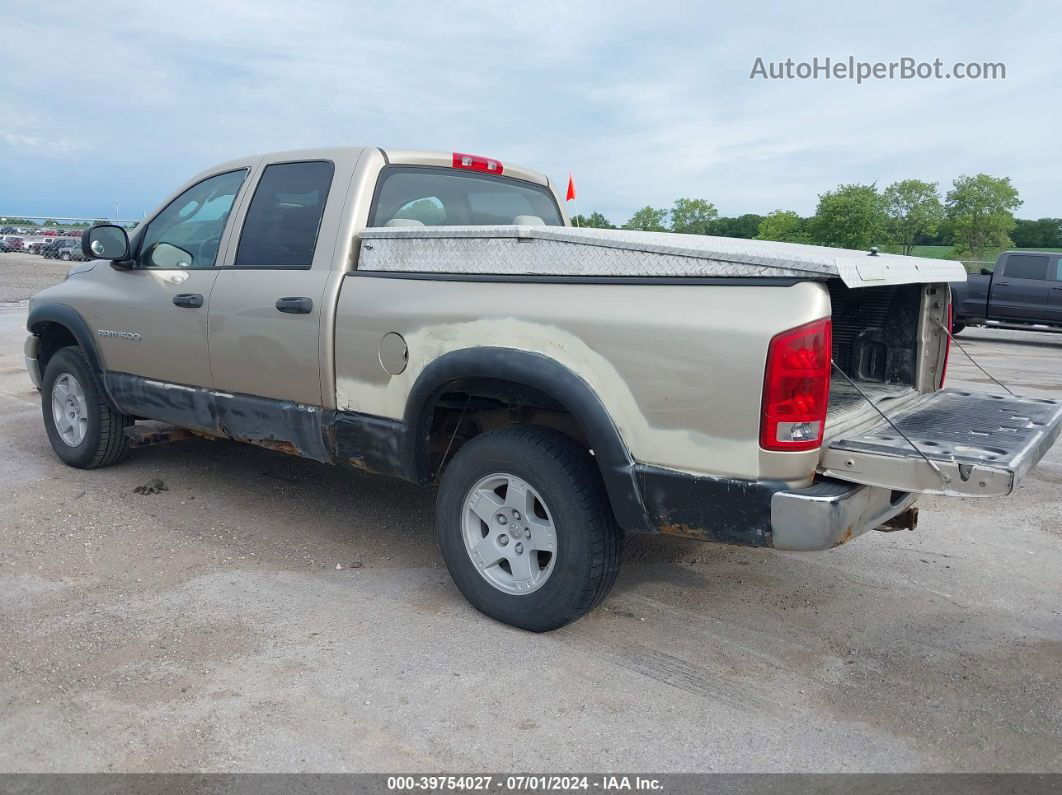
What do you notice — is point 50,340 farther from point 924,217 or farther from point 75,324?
point 924,217

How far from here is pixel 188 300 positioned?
186 inches

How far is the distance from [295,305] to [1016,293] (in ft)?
50.7

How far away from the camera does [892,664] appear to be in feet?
11.1

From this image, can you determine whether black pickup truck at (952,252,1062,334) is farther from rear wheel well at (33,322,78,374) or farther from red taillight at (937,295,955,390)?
rear wheel well at (33,322,78,374)

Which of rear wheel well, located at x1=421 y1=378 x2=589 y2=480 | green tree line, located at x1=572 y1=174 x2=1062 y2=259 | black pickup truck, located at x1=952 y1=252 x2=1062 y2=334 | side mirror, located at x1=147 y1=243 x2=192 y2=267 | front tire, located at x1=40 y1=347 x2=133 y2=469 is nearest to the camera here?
rear wheel well, located at x1=421 y1=378 x2=589 y2=480

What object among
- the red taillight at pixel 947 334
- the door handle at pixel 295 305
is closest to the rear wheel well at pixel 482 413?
the door handle at pixel 295 305

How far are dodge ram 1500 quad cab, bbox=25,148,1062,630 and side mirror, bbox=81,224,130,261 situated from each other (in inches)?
0.5

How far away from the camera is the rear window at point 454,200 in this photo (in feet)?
14.3

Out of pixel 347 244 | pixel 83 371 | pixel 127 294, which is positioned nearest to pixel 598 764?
pixel 347 244

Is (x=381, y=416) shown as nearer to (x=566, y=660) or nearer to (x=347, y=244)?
(x=347, y=244)

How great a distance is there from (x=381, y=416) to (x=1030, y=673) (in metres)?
2.77

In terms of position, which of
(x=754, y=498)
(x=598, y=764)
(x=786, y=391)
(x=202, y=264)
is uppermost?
(x=202, y=264)

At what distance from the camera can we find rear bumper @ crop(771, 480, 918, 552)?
285 centimetres

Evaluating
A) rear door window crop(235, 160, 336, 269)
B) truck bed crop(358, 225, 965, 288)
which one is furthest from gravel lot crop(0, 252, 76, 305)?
→ truck bed crop(358, 225, 965, 288)
